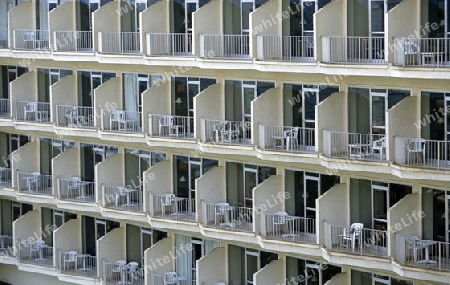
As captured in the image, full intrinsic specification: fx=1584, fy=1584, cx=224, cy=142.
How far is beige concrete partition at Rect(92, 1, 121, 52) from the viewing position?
56469 millimetres

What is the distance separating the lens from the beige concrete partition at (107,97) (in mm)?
56969

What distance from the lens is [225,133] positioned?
52.7 meters

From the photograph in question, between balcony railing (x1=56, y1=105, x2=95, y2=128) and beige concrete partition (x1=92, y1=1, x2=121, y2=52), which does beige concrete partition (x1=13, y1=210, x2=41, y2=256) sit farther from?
beige concrete partition (x1=92, y1=1, x2=121, y2=52)

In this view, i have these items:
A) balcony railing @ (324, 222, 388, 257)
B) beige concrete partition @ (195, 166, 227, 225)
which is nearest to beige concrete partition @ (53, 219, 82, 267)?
beige concrete partition @ (195, 166, 227, 225)

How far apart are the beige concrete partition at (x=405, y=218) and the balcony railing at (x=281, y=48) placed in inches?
244

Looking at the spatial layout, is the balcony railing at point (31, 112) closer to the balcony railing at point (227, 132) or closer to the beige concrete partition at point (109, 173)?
the beige concrete partition at point (109, 173)

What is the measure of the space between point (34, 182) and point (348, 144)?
53.5 feet

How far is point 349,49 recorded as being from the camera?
48500 millimetres

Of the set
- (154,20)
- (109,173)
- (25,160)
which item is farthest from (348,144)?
(25,160)

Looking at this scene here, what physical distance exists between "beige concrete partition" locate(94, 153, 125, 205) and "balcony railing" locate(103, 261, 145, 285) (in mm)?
2373

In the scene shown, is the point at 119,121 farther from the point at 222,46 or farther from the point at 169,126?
the point at 222,46

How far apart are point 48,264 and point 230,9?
13.4 meters

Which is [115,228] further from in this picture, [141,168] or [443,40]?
[443,40]

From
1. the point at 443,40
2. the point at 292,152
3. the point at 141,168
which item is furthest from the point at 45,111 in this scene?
the point at 443,40
